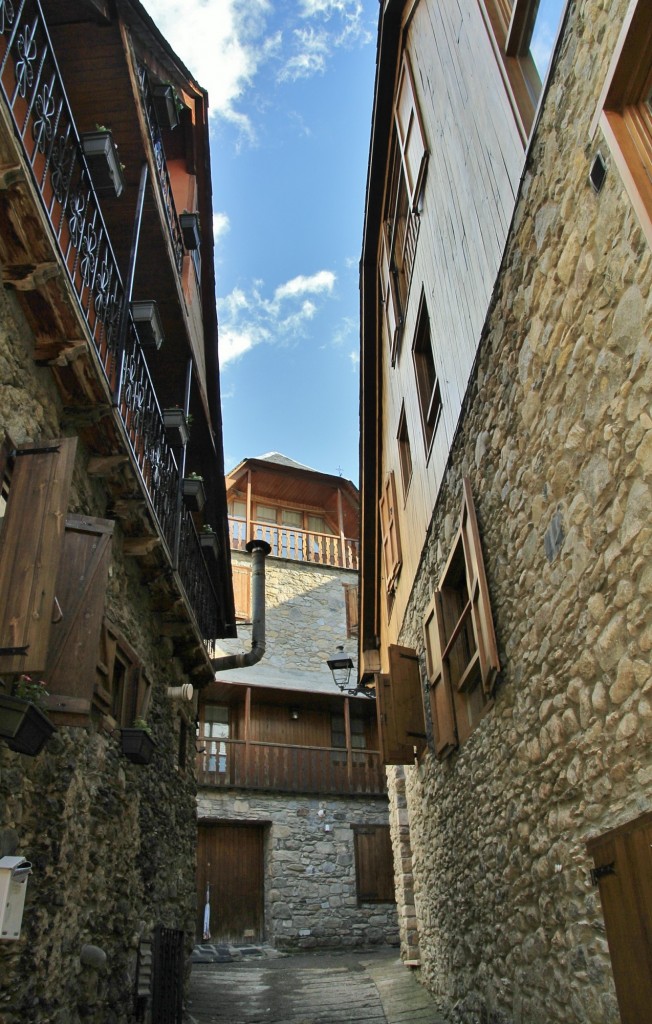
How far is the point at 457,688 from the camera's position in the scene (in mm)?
6383

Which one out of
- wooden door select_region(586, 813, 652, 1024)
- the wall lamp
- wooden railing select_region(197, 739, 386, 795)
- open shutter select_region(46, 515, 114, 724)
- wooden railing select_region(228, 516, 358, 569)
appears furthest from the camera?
wooden railing select_region(228, 516, 358, 569)

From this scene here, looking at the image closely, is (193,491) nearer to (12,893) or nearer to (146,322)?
(146,322)

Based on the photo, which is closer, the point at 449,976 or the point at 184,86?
the point at 449,976

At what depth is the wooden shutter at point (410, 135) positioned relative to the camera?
727 centimetres

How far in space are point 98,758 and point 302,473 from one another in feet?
59.0

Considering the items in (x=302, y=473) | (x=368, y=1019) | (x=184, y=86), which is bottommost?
(x=368, y=1019)

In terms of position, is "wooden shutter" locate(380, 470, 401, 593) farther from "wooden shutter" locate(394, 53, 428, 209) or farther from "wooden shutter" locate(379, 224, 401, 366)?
"wooden shutter" locate(394, 53, 428, 209)

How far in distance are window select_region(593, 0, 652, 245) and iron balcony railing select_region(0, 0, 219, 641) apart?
9.43 ft

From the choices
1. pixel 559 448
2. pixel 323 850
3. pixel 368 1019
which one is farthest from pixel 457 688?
pixel 323 850

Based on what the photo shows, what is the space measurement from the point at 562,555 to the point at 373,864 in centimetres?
1434

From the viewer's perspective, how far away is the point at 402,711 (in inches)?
307

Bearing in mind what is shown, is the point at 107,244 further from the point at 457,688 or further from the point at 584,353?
the point at 457,688

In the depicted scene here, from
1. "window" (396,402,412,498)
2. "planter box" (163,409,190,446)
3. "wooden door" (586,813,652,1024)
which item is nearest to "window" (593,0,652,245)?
"wooden door" (586,813,652,1024)

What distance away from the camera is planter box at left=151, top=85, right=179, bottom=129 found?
8094mm
